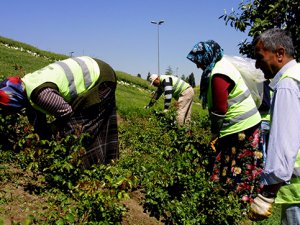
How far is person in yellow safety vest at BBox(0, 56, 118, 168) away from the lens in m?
3.71

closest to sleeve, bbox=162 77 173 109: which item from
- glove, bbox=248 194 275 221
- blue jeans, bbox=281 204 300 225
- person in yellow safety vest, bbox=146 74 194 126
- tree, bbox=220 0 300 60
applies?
person in yellow safety vest, bbox=146 74 194 126

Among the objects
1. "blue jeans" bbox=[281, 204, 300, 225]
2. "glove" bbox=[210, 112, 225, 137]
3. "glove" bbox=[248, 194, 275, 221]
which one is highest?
"glove" bbox=[210, 112, 225, 137]

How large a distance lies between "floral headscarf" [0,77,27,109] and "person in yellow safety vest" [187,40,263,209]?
1.57 metres

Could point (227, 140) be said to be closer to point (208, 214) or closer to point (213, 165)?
point (213, 165)

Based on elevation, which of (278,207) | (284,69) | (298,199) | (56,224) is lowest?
(278,207)

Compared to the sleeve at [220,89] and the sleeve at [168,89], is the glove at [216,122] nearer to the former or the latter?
the sleeve at [220,89]

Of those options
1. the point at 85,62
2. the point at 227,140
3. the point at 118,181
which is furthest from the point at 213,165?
the point at 85,62

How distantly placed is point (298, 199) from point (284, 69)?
73 cm

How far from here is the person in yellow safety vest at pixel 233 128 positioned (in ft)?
12.7

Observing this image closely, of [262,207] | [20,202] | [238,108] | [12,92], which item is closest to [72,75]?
[12,92]

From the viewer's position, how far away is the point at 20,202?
398cm

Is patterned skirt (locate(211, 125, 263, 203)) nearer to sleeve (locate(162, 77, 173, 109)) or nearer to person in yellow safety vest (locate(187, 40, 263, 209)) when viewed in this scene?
person in yellow safety vest (locate(187, 40, 263, 209))

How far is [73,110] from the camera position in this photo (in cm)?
408

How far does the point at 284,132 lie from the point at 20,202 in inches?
108
